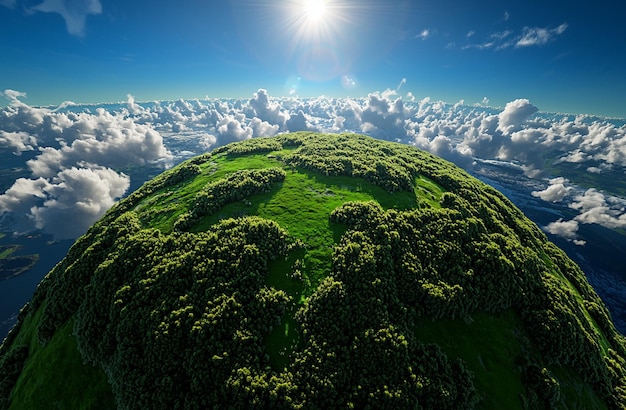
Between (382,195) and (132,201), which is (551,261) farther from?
(132,201)

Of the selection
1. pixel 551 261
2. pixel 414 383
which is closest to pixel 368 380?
pixel 414 383

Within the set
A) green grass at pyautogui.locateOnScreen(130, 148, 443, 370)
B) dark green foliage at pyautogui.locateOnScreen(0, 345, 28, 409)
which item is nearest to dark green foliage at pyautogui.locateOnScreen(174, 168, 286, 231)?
green grass at pyautogui.locateOnScreen(130, 148, 443, 370)

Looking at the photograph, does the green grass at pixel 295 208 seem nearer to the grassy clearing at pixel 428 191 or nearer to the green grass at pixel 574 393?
the grassy clearing at pixel 428 191

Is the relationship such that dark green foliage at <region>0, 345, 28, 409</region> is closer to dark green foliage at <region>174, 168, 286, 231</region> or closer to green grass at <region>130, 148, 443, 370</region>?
green grass at <region>130, 148, 443, 370</region>

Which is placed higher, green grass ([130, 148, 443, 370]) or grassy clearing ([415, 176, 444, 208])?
grassy clearing ([415, 176, 444, 208])

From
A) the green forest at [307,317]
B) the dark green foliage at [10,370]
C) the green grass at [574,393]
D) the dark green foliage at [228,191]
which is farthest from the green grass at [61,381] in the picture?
the green grass at [574,393]

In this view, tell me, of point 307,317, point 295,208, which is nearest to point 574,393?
point 307,317
